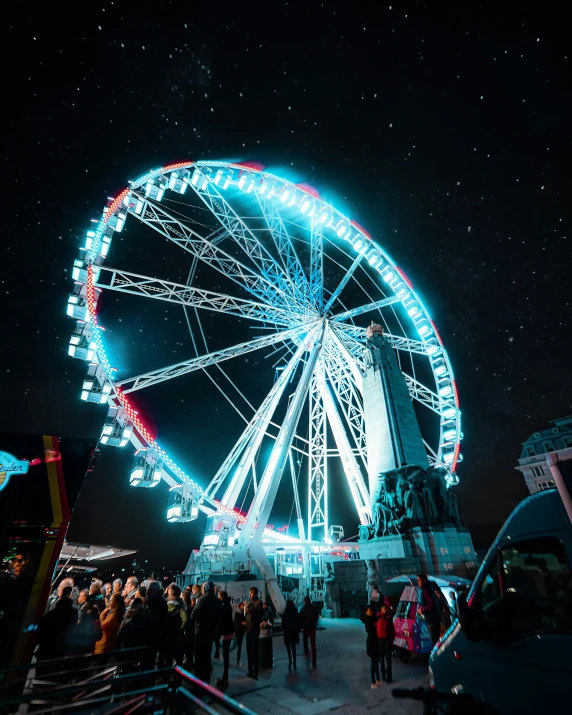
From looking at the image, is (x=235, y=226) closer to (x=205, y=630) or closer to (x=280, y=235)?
(x=280, y=235)

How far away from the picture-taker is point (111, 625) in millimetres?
5707

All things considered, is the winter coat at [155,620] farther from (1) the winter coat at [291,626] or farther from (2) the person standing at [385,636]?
(2) the person standing at [385,636]

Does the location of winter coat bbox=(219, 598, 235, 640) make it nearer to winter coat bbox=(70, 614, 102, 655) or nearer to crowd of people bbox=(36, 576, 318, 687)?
Result: crowd of people bbox=(36, 576, 318, 687)

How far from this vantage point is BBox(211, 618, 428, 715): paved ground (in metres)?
5.18

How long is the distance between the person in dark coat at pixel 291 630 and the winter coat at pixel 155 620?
2741mm

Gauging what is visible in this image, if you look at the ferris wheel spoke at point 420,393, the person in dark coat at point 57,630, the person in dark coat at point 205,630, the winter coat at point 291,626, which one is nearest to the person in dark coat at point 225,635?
the person in dark coat at point 205,630

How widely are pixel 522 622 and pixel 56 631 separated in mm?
6081

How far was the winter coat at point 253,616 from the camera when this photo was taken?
7.07 m

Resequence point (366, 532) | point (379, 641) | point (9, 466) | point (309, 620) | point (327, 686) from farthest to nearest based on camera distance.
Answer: point (366, 532), point (309, 620), point (379, 641), point (327, 686), point (9, 466)

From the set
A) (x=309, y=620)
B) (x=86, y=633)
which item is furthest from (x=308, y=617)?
(x=86, y=633)

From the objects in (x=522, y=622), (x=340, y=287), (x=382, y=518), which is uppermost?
(x=340, y=287)

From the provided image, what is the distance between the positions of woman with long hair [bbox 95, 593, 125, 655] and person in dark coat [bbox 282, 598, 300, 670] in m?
3.18

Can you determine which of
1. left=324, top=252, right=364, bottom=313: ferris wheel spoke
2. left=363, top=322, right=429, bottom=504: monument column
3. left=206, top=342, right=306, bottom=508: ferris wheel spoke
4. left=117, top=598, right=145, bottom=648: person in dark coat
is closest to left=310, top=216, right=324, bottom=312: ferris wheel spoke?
left=324, top=252, right=364, bottom=313: ferris wheel spoke

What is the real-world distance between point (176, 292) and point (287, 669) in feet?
52.4
